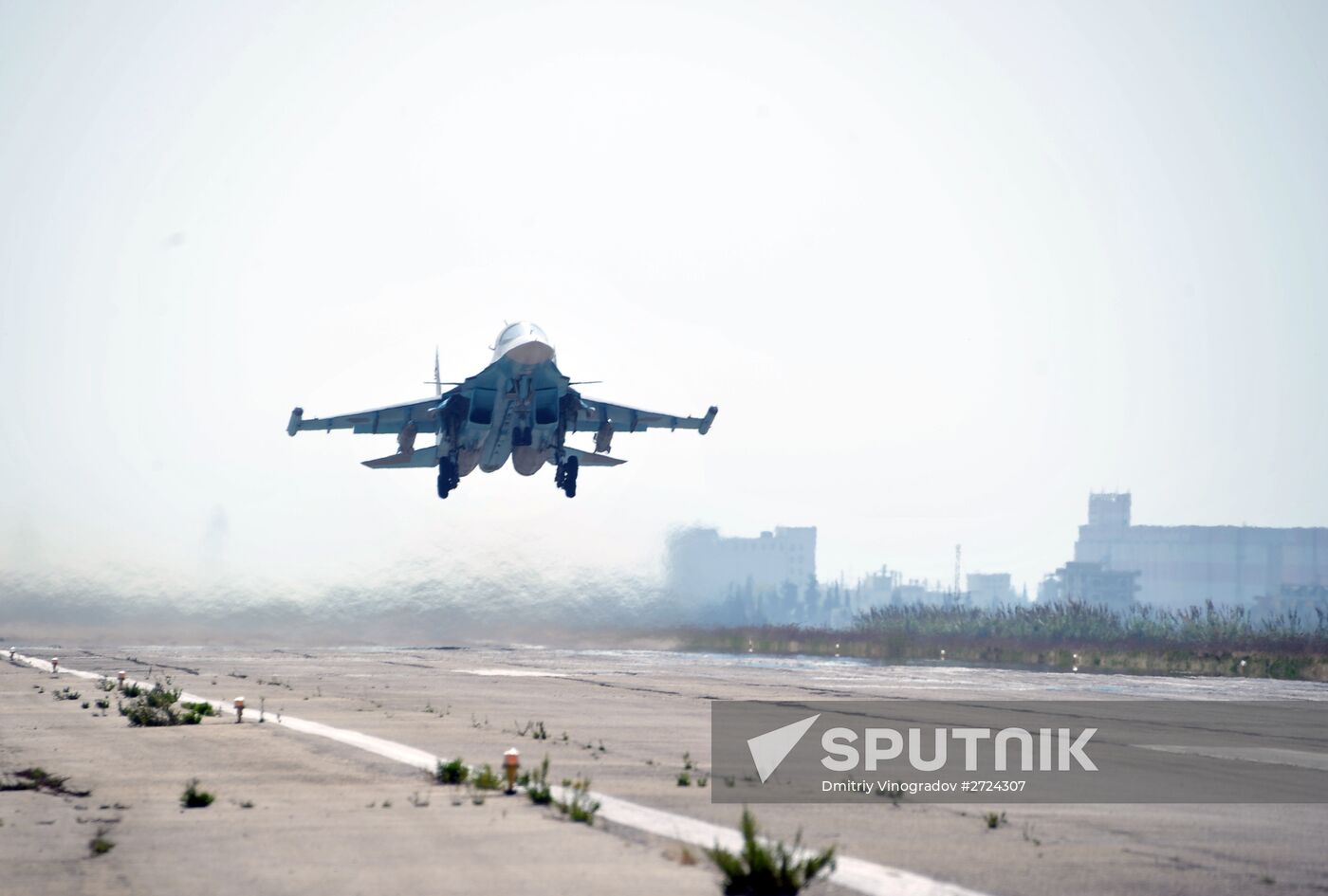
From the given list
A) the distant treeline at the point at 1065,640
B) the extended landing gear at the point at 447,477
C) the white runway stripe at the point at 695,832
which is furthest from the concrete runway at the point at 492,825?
the distant treeline at the point at 1065,640

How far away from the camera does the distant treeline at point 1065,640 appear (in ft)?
181

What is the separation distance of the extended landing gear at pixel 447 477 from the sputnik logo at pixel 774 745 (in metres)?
21.1

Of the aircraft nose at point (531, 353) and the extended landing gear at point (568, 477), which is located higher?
the aircraft nose at point (531, 353)

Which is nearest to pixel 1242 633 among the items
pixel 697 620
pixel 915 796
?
pixel 697 620

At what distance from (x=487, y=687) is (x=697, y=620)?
106 ft

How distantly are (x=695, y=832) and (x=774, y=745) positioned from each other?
8190 mm

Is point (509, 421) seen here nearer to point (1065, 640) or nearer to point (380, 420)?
point (380, 420)

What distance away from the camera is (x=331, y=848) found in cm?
1230

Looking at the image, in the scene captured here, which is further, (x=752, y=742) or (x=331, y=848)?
(x=752, y=742)

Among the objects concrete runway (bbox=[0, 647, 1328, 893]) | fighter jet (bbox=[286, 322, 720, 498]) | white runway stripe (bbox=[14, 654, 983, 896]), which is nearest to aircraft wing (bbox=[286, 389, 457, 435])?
fighter jet (bbox=[286, 322, 720, 498])

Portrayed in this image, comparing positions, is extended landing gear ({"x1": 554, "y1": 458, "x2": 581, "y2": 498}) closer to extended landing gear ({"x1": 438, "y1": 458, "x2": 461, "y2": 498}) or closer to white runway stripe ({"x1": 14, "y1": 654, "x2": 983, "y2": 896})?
extended landing gear ({"x1": 438, "y1": 458, "x2": 461, "y2": 498})

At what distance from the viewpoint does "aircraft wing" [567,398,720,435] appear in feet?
153

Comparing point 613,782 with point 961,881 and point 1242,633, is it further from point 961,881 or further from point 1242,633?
point 1242,633

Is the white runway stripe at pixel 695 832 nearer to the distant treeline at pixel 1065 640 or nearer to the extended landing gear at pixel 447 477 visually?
the extended landing gear at pixel 447 477
